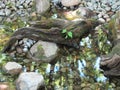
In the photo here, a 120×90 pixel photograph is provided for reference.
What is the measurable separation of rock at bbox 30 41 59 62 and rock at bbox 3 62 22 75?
14.6 inches

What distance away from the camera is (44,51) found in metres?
4.82

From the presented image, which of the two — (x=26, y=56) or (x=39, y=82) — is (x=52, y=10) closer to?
(x=26, y=56)

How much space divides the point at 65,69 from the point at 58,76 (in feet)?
0.61

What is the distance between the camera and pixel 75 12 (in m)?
5.77

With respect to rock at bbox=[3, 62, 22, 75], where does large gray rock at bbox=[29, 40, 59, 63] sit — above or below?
above

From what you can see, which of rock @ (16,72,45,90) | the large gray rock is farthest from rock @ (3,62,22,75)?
the large gray rock

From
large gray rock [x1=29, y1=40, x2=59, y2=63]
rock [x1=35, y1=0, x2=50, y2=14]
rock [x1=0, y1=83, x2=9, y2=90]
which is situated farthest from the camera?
rock [x1=35, y1=0, x2=50, y2=14]

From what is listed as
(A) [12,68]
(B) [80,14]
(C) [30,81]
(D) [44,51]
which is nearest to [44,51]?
(D) [44,51]

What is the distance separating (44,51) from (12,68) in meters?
0.60

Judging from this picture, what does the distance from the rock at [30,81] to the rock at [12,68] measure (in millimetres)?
211

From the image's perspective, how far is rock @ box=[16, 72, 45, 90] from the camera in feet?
13.4

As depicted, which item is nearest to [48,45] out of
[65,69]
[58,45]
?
[58,45]

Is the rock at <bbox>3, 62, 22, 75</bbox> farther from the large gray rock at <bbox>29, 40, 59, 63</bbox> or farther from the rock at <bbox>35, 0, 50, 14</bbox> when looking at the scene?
the rock at <bbox>35, 0, 50, 14</bbox>

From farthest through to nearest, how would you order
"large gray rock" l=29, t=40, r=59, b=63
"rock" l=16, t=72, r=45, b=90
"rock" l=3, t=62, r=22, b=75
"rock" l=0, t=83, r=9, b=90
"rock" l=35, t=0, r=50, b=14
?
"rock" l=35, t=0, r=50, b=14 → "large gray rock" l=29, t=40, r=59, b=63 → "rock" l=3, t=62, r=22, b=75 → "rock" l=0, t=83, r=9, b=90 → "rock" l=16, t=72, r=45, b=90
